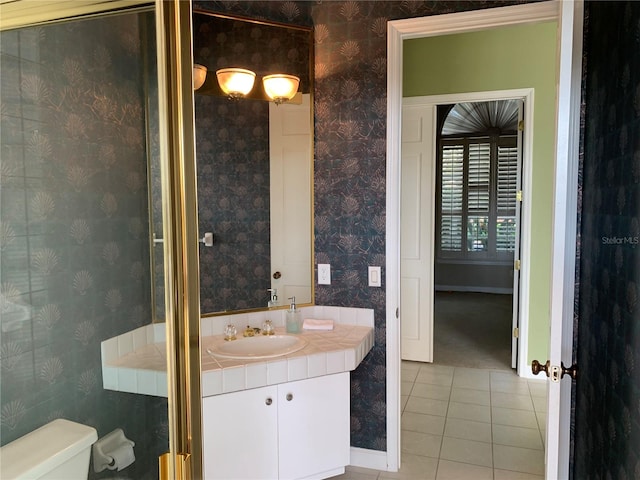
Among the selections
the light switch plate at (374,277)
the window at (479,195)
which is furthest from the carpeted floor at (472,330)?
the light switch plate at (374,277)

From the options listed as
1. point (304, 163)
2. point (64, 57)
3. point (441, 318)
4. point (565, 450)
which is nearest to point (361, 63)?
point (304, 163)

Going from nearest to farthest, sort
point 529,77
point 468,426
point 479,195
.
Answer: point 468,426 < point 529,77 < point 479,195

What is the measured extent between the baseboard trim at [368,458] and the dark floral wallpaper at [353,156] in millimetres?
28

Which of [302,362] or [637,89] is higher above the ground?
[637,89]

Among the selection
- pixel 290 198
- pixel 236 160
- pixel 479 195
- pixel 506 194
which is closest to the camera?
pixel 236 160

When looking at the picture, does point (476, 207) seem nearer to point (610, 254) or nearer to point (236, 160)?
point (236, 160)

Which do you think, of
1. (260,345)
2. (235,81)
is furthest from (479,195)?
(260,345)

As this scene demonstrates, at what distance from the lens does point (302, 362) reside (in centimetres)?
208

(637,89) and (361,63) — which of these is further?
(361,63)

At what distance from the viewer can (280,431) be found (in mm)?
2102

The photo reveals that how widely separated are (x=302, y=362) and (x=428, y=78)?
3.06 metres

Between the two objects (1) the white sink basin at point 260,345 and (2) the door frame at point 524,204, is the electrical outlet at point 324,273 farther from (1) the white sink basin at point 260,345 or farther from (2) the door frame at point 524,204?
(2) the door frame at point 524,204

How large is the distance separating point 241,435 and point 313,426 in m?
0.36

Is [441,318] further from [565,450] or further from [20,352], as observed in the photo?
[20,352]
